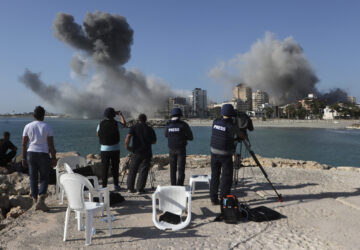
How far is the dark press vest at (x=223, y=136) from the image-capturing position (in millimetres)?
4297

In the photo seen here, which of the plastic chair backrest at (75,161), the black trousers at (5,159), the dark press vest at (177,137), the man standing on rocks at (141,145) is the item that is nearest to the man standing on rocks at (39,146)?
the plastic chair backrest at (75,161)

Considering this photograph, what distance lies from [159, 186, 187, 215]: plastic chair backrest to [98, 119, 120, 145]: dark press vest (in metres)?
1.89

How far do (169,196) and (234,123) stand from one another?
65.7 inches

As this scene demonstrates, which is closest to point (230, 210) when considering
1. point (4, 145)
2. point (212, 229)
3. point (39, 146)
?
point (212, 229)

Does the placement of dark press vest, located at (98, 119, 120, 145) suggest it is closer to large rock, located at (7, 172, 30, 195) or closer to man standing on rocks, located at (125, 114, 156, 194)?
man standing on rocks, located at (125, 114, 156, 194)

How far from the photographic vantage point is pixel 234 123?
178 inches

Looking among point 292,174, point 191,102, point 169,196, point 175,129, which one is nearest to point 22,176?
point 175,129

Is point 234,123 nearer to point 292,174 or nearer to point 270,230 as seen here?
point 270,230

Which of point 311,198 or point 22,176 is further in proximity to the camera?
point 22,176

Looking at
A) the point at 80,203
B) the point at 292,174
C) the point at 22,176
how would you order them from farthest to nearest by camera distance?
the point at 292,174
the point at 22,176
the point at 80,203

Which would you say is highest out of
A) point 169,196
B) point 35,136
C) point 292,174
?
point 35,136

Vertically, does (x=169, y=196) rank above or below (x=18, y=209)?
above

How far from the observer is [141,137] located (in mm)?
5047

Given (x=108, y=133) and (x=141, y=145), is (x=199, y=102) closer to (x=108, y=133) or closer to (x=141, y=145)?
(x=141, y=145)
